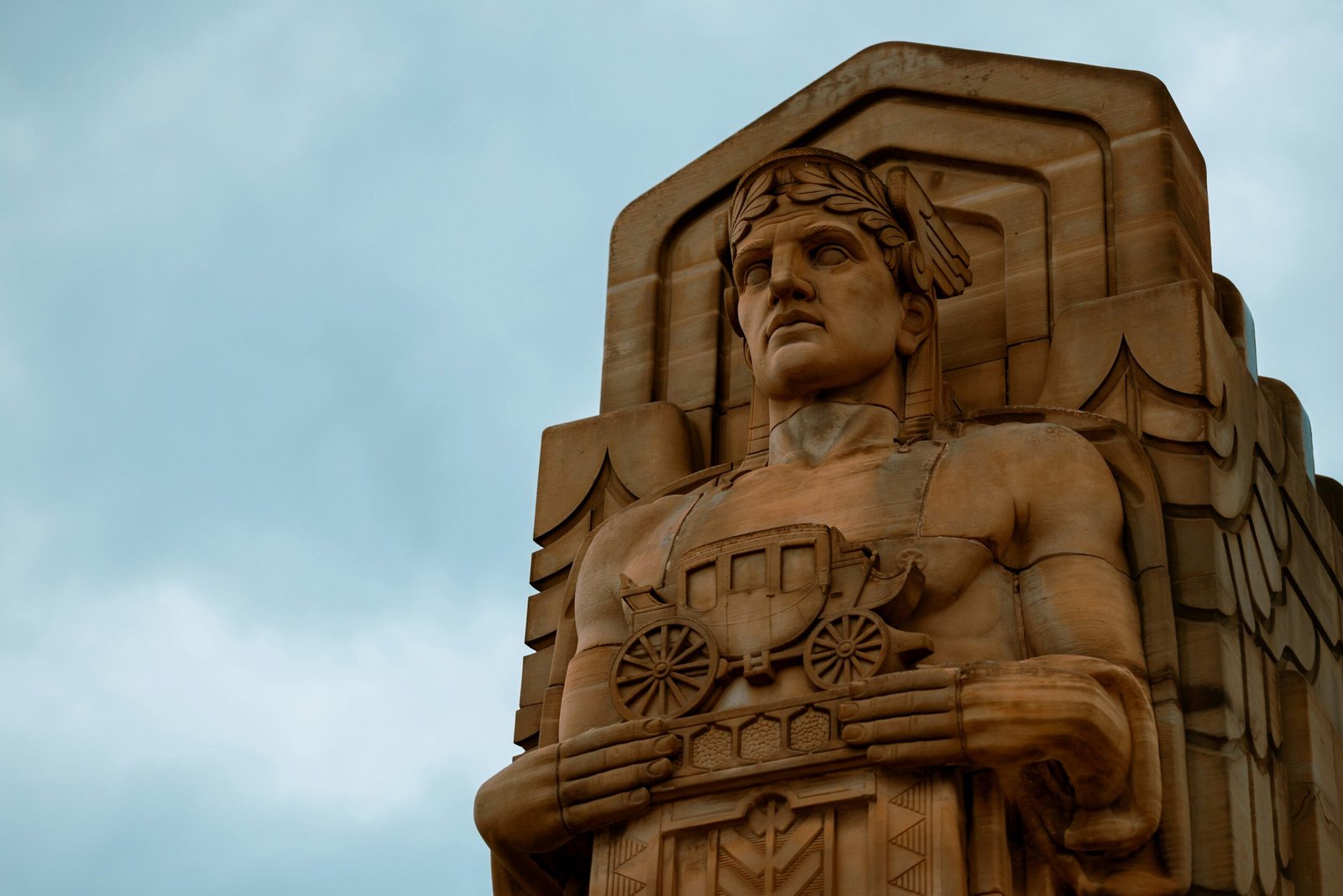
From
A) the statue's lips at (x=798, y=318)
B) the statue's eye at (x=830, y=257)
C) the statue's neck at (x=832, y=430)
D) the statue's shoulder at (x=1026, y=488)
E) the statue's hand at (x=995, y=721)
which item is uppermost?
the statue's eye at (x=830, y=257)

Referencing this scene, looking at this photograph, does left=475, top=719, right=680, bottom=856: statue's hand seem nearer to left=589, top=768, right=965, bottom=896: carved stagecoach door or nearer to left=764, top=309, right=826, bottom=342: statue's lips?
left=589, top=768, right=965, bottom=896: carved stagecoach door

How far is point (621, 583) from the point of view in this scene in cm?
1205

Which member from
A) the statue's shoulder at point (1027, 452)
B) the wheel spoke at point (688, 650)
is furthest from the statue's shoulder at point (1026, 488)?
the wheel spoke at point (688, 650)

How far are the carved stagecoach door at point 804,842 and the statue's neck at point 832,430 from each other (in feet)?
6.68

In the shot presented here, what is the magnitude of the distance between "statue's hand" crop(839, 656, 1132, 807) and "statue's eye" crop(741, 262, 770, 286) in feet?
8.68

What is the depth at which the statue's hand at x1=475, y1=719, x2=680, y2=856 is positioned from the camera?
431 inches

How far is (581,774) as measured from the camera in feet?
36.5

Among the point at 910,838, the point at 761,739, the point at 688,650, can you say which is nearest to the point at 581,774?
the point at 688,650

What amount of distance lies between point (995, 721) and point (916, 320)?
2811mm

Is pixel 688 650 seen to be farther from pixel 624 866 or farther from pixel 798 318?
pixel 798 318

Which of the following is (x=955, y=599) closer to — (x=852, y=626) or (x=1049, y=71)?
(x=852, y=626)

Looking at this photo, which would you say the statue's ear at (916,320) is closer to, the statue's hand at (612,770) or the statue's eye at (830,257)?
the statue's eye at (830,257)

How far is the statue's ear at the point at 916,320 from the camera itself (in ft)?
41.2

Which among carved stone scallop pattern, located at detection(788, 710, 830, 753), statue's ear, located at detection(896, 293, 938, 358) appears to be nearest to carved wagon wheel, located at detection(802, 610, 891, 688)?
carved stone scallop pattern, located at detection(788, 710, 830, 753)
